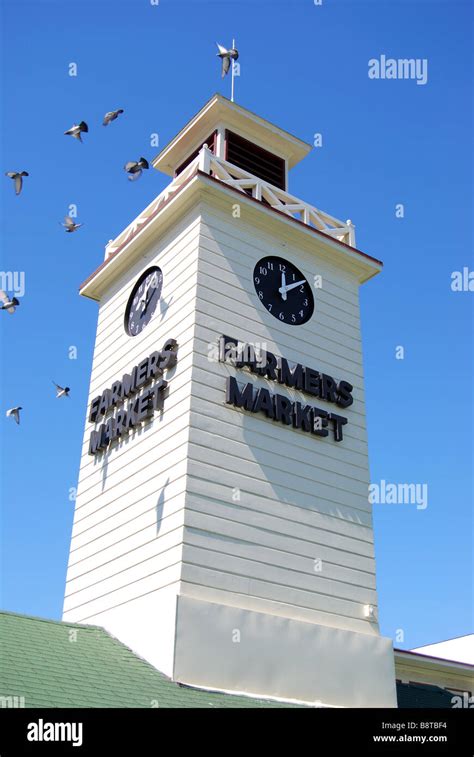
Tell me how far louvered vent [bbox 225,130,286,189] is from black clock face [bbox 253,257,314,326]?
3.55 m

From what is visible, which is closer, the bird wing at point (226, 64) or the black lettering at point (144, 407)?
the black lettering at point (144, 407)

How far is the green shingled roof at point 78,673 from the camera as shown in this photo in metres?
10.0

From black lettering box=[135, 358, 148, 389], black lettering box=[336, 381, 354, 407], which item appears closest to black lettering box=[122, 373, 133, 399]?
black lettering box=[135, 358, 148, 389]

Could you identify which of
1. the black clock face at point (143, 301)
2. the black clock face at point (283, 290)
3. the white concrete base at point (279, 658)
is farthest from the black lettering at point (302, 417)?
the white concrete base at point (279, 658)

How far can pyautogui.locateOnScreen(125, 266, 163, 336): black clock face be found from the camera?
1738 cm

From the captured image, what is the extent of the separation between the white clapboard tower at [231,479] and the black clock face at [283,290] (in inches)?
3.6

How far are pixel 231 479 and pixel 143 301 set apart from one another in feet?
16.5

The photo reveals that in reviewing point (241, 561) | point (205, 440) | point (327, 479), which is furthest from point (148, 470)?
point (327, 479)

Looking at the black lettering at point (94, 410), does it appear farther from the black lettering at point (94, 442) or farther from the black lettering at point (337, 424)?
the black lettering at point (337, 424)

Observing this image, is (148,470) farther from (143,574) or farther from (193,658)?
(193,658)

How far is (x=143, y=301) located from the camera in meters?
17.8

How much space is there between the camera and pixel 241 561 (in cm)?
1416

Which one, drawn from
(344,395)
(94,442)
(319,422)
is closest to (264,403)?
(319,422)
